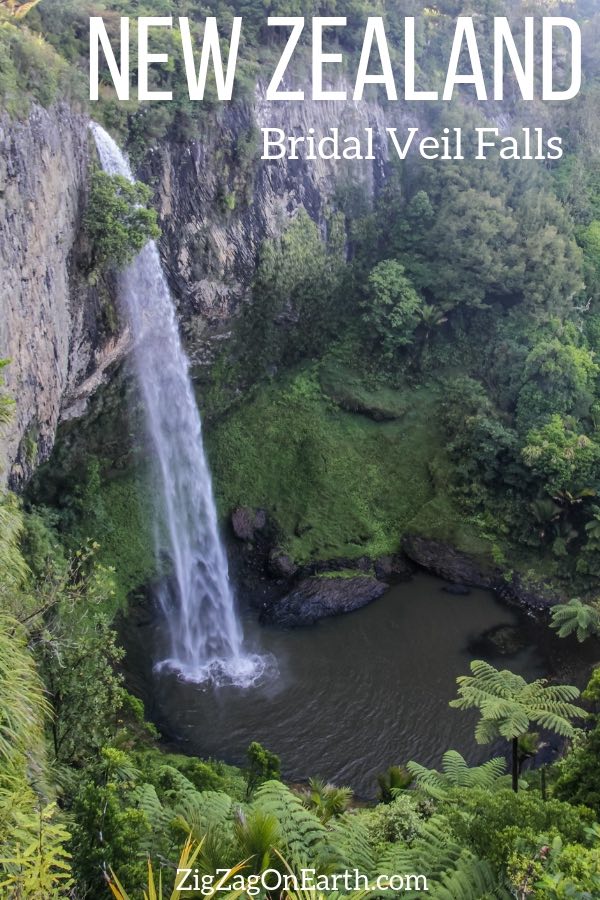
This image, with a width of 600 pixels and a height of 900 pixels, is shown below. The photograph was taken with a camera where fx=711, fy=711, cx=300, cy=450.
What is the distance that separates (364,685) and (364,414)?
27.1 ft

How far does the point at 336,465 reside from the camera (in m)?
19.5

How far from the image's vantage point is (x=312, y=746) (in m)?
13.1

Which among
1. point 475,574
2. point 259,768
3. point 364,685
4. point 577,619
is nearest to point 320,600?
point 364,685

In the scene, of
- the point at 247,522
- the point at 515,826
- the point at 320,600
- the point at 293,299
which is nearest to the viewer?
the point at 515,826

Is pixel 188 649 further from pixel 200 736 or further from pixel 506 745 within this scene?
pixel 506 745

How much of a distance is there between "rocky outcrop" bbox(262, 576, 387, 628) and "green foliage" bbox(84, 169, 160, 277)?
841 centimetres

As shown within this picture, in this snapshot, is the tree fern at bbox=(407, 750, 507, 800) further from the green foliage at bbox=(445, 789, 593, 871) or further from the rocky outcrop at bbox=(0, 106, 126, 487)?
the rocky outcrop at bbox=(0, 106, 126, 487)

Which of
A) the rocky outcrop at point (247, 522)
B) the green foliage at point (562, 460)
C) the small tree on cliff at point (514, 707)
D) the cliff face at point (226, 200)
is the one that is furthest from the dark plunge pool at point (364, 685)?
the cliff face at point (226, 200)

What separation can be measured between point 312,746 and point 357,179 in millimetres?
15648

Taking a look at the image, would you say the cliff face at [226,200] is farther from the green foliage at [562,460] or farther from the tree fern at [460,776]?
the tree fern at [460,776]

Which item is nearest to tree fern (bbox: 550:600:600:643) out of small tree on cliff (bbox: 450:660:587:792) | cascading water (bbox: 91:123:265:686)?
small tree on cliff (bbox: 450:660:587:792)

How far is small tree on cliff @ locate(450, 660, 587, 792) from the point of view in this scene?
853 cm

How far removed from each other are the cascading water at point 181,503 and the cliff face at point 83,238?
27.7 inches

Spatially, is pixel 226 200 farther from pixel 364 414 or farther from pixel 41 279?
pixel 364 414
